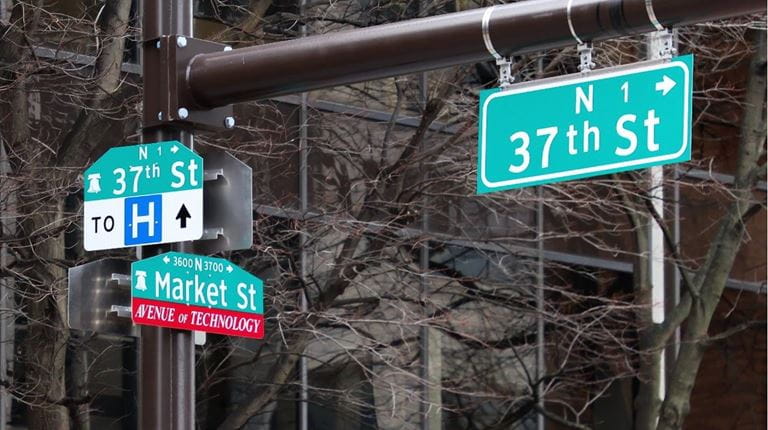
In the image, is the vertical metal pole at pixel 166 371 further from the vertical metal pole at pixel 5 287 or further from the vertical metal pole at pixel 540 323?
the vertical metal pole at pixel 540 323

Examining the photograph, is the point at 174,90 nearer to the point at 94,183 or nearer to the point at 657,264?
the point at 94,183

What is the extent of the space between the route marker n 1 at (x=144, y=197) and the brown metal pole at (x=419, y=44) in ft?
1.16

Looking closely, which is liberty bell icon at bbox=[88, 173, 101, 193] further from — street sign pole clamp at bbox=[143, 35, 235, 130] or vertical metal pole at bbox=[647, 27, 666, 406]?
vertical metal pole at bbox=[647, 27, 666, 406]

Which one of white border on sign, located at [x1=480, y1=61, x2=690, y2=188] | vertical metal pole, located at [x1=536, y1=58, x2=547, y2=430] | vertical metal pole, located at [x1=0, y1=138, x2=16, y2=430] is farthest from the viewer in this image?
vertical metal pole, located at [x1=536, y1=58, x2=547, y2=430]

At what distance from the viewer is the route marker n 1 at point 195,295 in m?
7.32

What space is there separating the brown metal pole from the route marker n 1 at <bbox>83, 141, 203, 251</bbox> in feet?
1.16

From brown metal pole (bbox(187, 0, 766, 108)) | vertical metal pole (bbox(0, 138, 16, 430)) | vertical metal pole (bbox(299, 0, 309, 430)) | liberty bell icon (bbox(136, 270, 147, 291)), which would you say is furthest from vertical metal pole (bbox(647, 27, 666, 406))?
liberty bell icon (bbox(136, 270, 147, 291))

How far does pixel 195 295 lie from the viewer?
745 centimetres

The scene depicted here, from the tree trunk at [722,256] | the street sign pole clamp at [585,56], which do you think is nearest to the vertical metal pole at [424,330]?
the tree trunk at [722,256]

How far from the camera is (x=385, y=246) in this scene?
528 inches

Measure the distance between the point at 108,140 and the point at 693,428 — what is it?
11389mm

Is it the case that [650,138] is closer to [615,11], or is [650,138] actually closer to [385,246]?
[615,11]

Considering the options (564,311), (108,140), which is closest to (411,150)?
(108,140)

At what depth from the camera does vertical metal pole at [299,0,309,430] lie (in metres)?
13.4
